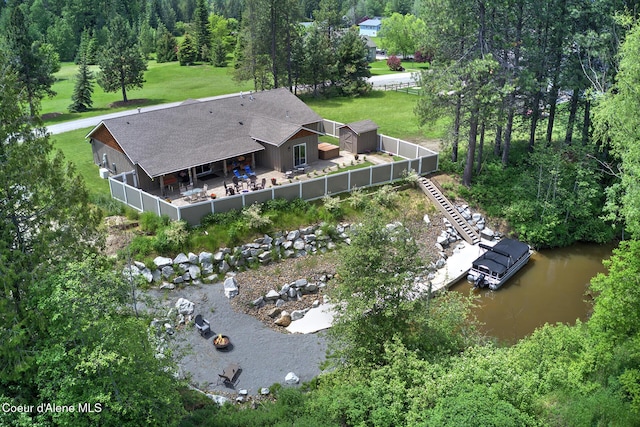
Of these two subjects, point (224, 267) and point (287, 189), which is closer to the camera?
point (224, 267)

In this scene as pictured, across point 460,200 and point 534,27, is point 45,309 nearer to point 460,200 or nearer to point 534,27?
point 460,200

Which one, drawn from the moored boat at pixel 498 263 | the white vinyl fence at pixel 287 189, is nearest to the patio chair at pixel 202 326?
the white vinyl fence at pixel 287 189

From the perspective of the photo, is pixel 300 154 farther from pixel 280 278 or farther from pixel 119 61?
pixel 119 61

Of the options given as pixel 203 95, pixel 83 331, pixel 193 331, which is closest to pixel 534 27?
pixel 193 331

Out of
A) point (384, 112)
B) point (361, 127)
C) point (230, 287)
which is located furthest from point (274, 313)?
point (384, 112)

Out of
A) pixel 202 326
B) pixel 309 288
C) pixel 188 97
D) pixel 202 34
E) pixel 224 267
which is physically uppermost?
pixel 202 34

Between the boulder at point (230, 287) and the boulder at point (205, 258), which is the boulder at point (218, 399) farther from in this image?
the boulder at point (205, 258)
